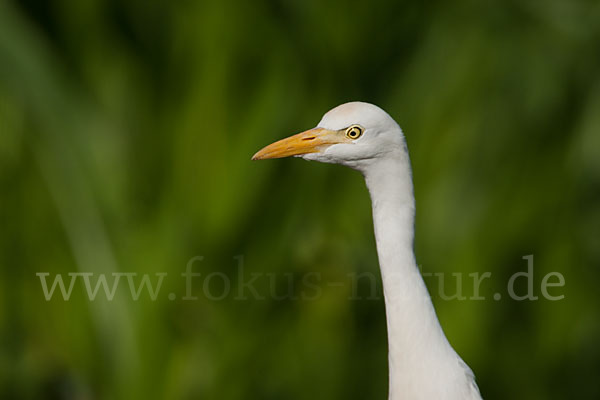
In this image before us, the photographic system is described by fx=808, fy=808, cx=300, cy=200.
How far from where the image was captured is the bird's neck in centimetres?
103

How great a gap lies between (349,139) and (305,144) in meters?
0.06

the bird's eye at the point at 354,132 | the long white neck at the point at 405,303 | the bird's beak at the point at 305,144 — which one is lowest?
the long white neck at the point at 405,303

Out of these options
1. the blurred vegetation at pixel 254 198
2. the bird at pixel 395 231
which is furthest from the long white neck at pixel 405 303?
the blurred vegetation at pixel 254 198

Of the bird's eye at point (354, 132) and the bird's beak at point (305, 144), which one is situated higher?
the bird's eye at point (354, 132)

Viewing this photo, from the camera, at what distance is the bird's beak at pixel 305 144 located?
101cm

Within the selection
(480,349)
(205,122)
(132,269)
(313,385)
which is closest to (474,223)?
(480,349)

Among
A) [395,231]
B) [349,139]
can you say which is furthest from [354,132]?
[395,231]

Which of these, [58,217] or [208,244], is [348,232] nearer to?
[208,244]

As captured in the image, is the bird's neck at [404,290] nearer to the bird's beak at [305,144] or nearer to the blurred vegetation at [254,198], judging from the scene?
the bird's beak at [305,144]

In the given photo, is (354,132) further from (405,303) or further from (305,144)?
(405,303)

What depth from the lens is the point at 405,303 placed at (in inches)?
41.3

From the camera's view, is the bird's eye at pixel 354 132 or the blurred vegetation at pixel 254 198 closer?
the bird's eye at pixel 354 132

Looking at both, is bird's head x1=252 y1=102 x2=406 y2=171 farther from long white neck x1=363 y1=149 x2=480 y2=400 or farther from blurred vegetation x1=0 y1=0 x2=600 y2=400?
blurred vegetation x1=0 y1=0 x2=600 y2=400

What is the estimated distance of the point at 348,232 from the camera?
5.86ft
